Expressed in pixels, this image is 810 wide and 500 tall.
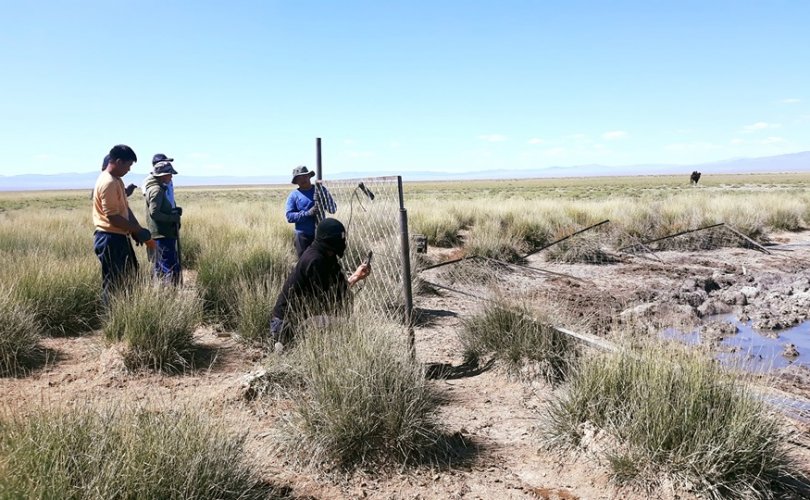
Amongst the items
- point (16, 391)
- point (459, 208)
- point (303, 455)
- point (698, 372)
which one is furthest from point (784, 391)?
point (459, 208)

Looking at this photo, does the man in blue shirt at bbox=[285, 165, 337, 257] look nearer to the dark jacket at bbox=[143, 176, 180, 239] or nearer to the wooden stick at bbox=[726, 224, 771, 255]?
the dark jacket at bbox=[143, 176, 180, 239]

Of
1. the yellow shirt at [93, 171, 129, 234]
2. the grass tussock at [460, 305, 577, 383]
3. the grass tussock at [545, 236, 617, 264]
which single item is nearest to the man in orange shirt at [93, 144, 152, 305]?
the yellow shirt at [93, 171, 129, 234]

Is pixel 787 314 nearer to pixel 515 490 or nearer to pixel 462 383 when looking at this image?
pixel 462 383

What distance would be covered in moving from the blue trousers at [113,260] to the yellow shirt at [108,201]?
9 centimetres

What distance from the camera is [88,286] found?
6840 mm

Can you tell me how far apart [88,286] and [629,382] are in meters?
5.85

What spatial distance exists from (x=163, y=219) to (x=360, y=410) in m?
4.40

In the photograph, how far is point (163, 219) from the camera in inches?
275

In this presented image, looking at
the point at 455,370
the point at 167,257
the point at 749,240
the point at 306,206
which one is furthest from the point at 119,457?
the point at 749,240

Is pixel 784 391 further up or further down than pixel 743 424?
further down

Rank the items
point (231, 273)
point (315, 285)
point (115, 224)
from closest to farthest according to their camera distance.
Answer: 1. point (315, 285)
2. point (115, 224)
3. point (231, 273)

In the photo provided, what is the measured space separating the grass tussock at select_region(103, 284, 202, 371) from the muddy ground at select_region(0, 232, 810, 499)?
16cm

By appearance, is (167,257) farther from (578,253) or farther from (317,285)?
(578,253)

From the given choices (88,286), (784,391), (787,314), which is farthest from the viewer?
(787,314)
